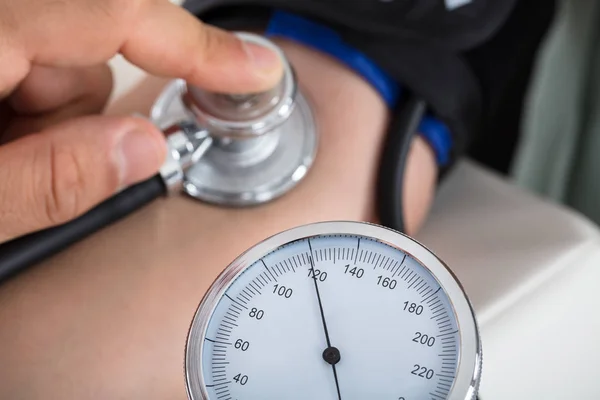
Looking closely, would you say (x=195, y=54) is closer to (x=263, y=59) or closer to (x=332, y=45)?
(x=263, y=59)

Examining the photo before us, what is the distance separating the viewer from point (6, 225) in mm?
503

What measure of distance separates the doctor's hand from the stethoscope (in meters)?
0.02

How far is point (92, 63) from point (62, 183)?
4.1 inches

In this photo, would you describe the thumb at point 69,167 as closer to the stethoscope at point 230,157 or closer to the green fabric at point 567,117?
the stethoscope at point 230,157

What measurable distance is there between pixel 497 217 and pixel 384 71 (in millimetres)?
→ 185

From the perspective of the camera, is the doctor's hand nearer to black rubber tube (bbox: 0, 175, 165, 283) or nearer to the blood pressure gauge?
black rubber tube (bbox: 0, 175, 165, 283)

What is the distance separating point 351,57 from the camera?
671 millimetres

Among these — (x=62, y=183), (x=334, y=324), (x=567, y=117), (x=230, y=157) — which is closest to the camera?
(x=334, y=324)

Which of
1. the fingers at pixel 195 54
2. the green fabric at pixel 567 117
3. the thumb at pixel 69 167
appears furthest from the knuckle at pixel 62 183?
the green fabric at pixel 567 117

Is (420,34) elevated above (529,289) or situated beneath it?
elevated above

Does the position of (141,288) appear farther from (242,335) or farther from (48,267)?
(242,335)

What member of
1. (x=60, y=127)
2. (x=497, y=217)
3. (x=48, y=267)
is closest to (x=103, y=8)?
(x=60, y=127)

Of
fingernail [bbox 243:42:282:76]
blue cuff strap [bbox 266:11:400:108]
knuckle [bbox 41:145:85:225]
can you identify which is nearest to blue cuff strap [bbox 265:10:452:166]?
blue cuff strap [bbox 266:11:400:108]

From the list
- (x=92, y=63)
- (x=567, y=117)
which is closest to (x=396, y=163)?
(x=92, y=63)
